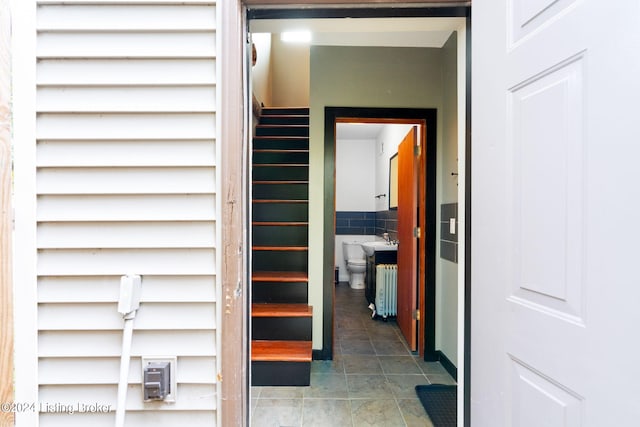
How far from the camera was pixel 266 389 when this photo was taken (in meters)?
2.17

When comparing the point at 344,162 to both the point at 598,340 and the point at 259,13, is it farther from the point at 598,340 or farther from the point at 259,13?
the point at 598,340

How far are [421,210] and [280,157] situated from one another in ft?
5.37

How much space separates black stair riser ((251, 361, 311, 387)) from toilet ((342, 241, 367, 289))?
8.97 ft

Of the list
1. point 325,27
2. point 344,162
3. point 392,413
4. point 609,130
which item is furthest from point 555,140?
point 344,162

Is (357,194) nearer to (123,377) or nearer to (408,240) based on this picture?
(408,240)

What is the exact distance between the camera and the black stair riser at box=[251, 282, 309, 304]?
2576 mm

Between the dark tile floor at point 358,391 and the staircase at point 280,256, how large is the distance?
0.55 feet

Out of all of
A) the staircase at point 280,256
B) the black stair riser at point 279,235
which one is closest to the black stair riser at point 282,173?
the staircase at point 280,256

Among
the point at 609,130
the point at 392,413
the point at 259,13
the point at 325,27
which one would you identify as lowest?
the point at 392,413

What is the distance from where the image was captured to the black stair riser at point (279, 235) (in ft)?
9.46

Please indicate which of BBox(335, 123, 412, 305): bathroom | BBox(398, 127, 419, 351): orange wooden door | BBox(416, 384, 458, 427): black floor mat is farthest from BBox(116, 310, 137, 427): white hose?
BBox(335, 123, 412, 305): bathroom

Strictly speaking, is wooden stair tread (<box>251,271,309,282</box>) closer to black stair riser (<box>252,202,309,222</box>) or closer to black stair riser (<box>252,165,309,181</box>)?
black stair riser (<box>252,202,309,222</box>)

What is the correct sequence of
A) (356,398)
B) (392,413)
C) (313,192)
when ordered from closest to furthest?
Answer: (392,413)
(356,398)
(313,192)

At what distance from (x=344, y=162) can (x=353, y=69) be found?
286cm
